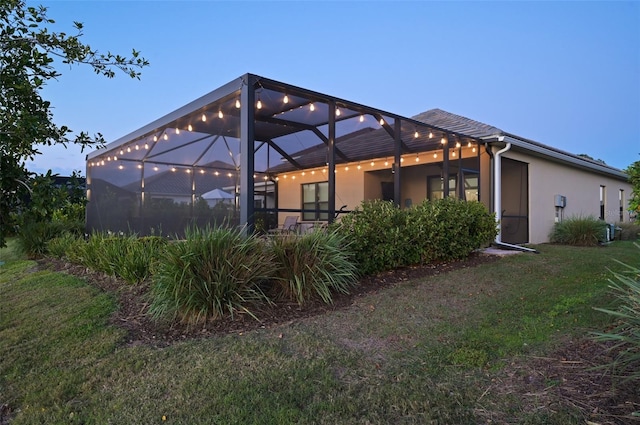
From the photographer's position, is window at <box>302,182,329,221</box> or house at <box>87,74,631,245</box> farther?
window at <box>302,182,329,221</box>

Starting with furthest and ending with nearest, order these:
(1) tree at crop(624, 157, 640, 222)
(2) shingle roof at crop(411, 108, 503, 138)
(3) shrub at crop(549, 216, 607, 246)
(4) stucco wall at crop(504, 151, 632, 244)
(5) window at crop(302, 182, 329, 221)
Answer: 1. (5) window at crop(302, 182, 329, 221)
2. (3) shrub at crop(549, 216, 607, 246)
3. (4) stucco wall at crop(504, 151, 632, 244)
4. (2) shingle roof at crop(411, 108, 503, 138)
5. (1) tree at crop(624, 157, 640, 222)

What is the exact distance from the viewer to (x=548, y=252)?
27.4ft

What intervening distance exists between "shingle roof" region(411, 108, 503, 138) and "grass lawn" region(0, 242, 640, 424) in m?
5.64

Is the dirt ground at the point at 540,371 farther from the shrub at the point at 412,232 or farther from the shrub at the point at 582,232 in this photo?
the shrub at the point at 582,232

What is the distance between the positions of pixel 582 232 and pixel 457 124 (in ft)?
16.5

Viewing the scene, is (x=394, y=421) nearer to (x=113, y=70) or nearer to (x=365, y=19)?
(x=113, y=70)

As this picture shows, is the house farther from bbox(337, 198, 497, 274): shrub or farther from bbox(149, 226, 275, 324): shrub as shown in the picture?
bbox(149, 226, 275, 324): shrub

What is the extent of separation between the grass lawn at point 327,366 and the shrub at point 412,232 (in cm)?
93

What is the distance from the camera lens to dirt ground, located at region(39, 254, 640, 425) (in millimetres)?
2051

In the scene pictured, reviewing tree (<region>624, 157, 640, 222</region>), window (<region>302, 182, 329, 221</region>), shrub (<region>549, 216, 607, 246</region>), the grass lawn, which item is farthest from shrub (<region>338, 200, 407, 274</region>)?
shrub (<region>549, 216, 607, 246</region>)

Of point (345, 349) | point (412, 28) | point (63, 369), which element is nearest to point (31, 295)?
point (63, 369)

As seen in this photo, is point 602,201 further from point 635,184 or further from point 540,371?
point 540,371

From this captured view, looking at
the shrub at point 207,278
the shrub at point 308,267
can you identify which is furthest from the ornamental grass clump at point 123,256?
the shrub at point 308,267

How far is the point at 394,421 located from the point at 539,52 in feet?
54.8
